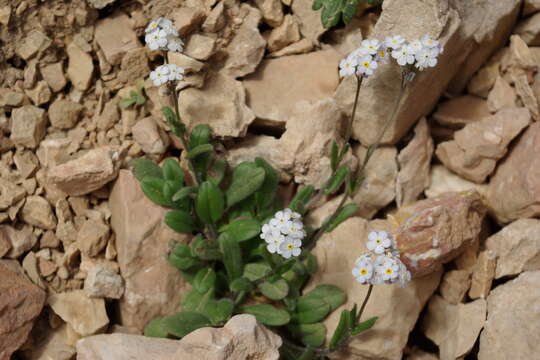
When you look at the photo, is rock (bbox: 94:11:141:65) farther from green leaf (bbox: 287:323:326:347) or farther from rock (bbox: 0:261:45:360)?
green leaf (bbox: 287:323:326:347)

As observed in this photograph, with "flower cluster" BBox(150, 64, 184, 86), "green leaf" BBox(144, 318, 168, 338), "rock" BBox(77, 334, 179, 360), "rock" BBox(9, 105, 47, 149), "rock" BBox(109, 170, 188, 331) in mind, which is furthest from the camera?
"rock" BBox(9, 105, 47, 149)

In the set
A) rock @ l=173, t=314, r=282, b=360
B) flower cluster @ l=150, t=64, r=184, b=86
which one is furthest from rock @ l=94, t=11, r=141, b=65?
rock @ l=173, t=314, r=282, b=360

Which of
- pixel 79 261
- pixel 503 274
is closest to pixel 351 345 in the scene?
pixel 503 274

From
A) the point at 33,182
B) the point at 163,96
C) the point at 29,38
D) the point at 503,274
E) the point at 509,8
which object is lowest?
the point at 503,274

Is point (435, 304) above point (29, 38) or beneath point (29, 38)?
beneath

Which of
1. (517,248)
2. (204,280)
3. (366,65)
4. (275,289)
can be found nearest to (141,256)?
(204,280)

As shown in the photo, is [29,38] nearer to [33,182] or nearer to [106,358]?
[33,182]
